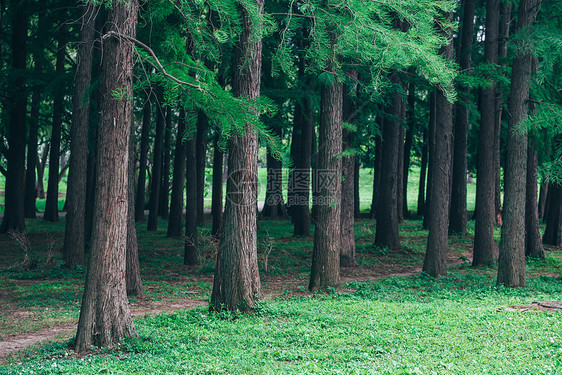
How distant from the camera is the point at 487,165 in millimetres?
15867

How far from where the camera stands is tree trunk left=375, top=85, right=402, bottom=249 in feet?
57.8

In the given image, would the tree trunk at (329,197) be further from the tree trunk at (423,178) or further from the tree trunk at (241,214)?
the tree trunk at (423,178)

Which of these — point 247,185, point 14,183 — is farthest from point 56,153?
point 247,185

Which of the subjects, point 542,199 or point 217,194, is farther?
point 542,199

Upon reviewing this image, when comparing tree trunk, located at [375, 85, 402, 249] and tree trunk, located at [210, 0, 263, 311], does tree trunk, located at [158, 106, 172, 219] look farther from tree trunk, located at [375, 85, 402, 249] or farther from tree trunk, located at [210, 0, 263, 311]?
tree trunk, located at [210, 0, 263, 311]

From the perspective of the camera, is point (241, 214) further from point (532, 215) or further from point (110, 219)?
point (532, 215)

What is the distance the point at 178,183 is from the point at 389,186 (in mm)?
6817

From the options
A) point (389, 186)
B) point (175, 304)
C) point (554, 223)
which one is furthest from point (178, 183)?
point (554, 223)

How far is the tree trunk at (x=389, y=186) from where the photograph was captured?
17609 mm

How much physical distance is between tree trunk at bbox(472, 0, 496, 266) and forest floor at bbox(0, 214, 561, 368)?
0.77 meters

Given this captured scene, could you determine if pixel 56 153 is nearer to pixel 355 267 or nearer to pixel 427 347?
pixel 355 267

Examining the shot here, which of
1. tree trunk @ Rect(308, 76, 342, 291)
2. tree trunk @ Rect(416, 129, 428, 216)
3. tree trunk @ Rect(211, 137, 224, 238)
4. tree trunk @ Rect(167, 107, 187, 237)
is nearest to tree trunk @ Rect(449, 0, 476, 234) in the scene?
tree trunk @ Rect(416, 129, 428, 216)

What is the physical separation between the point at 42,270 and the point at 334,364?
33.9ft

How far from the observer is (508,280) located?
39.9 feet
